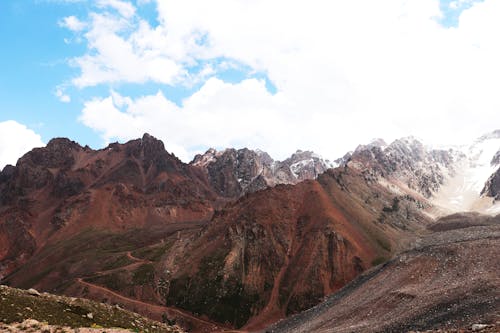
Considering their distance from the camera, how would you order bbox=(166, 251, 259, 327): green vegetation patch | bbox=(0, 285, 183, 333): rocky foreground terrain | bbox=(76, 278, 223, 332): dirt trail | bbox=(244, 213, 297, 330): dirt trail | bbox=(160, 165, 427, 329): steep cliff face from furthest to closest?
bbox=(160, 165, 427, 329): steep cliff face < bbox=(166, 251, 259, 327): green vegetation patch < bbox=(76, 278, 223, 332): dirt trail < bbox=(244, 213, 297, 330): dirt trail < bbox=(0, 285, 183, 333): rocky foreground terrain

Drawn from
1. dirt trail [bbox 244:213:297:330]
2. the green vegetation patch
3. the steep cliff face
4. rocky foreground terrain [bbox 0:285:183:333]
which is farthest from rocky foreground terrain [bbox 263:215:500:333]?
the steep cliff face

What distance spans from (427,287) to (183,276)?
106 m

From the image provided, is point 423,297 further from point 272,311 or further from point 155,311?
point 155,311

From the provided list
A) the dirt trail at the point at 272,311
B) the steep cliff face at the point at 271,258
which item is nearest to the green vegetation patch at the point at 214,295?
the steep cliff face at the point at 271,258

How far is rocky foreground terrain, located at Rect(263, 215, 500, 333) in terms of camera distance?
57844 mm

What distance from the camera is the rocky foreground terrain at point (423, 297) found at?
5784 cm

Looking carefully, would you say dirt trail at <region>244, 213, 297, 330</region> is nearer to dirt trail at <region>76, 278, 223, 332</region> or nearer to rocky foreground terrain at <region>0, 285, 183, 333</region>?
dirt trail at <region>76, 278, 223, 332</region>

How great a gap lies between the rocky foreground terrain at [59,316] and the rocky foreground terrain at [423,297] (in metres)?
31.7

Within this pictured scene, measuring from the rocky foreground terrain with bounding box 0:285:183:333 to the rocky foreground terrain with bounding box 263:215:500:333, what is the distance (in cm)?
3169

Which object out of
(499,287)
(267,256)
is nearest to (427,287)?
(499,287)

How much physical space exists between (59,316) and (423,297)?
54371 millimetres

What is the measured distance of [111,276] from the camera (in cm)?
17688

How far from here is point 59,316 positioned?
4262 centimetres

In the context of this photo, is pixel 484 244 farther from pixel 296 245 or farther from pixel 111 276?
pixel 111 276
